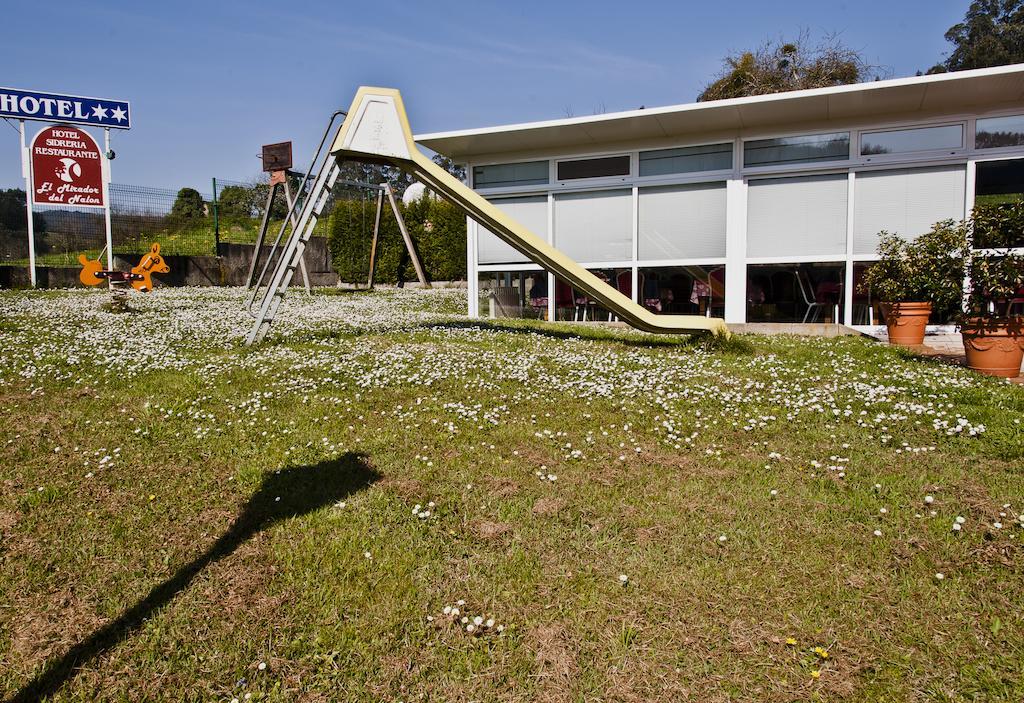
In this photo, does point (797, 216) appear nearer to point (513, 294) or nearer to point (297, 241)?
point (513, 294)

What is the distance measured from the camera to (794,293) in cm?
1267

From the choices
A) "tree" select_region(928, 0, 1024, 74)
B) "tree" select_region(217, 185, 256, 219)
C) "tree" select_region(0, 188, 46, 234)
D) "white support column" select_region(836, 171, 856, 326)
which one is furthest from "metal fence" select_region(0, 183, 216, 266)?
"tree" select_region(928, 0, 1024, 74)

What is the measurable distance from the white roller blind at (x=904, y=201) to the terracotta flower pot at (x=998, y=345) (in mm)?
4753

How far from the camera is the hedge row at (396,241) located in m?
21.8

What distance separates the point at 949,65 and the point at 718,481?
47964 mm

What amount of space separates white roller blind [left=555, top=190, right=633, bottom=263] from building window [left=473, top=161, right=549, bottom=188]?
64 centimetres

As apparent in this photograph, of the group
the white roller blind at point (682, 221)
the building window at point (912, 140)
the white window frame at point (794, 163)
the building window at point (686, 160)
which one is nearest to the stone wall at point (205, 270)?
the white roller blind at point (682, 221)

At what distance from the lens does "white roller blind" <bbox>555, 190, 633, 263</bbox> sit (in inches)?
519

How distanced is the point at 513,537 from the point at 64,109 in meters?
20.2

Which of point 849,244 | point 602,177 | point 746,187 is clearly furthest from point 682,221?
point 849,244

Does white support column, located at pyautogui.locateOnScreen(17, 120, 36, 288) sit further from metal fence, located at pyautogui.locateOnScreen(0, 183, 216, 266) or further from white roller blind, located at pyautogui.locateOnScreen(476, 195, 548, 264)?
white roller blind, located at pyautogui.locateOnScreen(476, 195, 548, 264)

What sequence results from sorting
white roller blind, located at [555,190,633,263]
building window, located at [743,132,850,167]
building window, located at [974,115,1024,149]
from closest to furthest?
1. building window, located at [974,115,1024,149]
2. building window, located at [743,132,850,167]
3. white roller blind, located at [555,190,633,263]

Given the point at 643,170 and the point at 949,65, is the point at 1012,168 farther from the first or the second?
the point at 949,65

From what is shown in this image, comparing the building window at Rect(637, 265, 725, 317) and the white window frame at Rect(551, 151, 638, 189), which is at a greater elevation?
the white window frame at Rect(551, 151, 638, 189)
